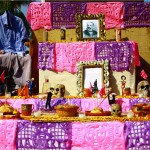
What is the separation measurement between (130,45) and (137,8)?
4.23ft

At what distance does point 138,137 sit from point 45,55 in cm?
350

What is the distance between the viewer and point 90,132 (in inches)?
203

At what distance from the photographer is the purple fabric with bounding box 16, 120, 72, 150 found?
5.20 meters

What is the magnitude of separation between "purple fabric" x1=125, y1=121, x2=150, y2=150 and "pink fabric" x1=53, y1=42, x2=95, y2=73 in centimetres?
310

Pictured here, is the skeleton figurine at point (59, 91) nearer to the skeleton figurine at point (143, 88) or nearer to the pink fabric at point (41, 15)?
the skeleton figurine at point (143, 88)

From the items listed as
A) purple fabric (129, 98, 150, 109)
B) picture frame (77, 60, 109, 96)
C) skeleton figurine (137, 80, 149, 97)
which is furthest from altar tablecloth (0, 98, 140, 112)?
picture frame (77, 60, 109, 96)

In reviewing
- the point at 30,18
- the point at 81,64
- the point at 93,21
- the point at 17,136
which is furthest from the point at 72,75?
the point at 17,136

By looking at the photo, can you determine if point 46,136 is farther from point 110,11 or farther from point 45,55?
point 110,11

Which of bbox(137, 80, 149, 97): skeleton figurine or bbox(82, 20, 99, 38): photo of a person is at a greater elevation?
bbox(82, 20, 99, 38): photo of a person

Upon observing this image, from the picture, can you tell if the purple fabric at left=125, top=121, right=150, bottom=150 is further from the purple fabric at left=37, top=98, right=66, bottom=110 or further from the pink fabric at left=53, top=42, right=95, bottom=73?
the pink fabric at left=53, top=42, right=95, bottom=73

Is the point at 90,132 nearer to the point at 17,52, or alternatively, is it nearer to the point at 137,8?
the point at 17,52

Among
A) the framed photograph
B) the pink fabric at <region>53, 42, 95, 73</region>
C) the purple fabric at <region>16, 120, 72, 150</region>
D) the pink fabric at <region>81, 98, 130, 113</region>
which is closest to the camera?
the purple fabric at <region>16, 120, 72, 150</region>

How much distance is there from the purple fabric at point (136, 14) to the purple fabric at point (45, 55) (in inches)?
65.3

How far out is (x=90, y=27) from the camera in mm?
8469
